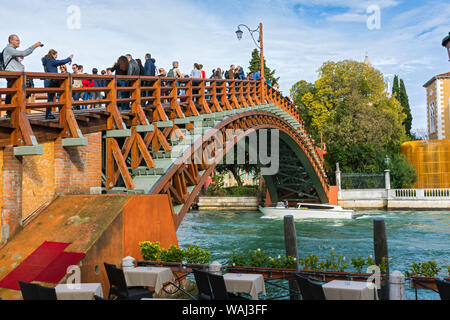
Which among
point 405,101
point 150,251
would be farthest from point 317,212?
point 405,101

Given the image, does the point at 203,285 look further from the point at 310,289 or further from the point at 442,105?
the point at 442,105

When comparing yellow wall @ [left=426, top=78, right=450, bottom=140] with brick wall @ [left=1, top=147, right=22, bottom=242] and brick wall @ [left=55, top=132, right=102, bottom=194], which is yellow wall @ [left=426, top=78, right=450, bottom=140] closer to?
brick wall @ [left=55, top=132, right=102, bottom=194]

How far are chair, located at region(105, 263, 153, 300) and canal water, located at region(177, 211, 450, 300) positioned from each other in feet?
15.0

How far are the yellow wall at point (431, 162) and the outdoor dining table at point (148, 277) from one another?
95.8 ft

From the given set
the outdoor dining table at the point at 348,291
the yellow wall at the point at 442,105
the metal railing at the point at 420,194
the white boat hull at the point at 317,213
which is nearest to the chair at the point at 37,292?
the outdoor dining table at the point at 348,291

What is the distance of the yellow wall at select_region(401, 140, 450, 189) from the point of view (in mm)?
30673

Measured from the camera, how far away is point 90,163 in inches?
305

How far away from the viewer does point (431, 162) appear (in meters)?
31.3

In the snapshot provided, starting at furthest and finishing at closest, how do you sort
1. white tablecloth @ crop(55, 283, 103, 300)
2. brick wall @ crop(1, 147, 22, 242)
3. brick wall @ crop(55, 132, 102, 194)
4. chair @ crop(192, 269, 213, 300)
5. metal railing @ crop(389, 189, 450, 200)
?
metal railing @ crop(389, 189, 450, 200)
brick wall @ crop(55, 132, 102, 194)
brick wall @ crop(1, 147, 22, 242)
chair @ crop(192, 269, 213, 300)
white tablecloth @ crop(55, 283, 103, 300)

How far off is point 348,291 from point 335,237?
13.9 meters

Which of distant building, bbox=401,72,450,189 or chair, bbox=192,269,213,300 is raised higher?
distant building, bbox=401,72,450,189

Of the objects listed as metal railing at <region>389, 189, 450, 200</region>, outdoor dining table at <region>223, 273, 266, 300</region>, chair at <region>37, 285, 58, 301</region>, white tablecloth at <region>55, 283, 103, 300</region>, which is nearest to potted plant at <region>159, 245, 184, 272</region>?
outdoor dining table at <region>223, 273, 266, 300</region>

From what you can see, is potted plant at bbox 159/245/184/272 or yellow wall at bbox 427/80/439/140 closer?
potted plant at bbox 159/245/184/272
